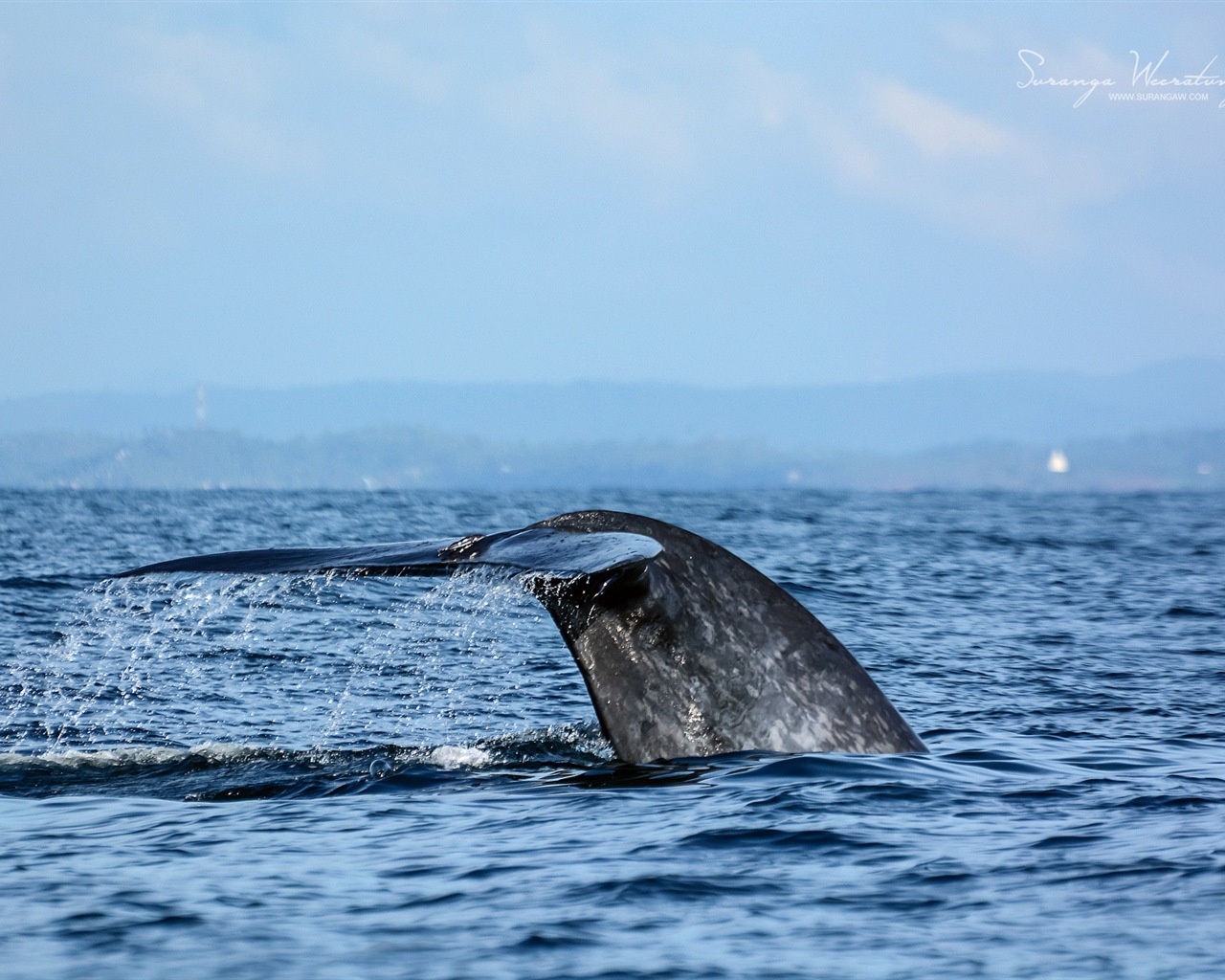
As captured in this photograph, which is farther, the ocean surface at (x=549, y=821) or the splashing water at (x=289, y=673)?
the splashing water at (x=289, y=673)

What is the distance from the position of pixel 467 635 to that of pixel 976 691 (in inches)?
265

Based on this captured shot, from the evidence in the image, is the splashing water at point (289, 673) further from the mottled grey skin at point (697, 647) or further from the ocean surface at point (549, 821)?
the mottled grey skin at point (697, 647)

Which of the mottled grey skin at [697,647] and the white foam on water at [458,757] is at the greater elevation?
the mottled grey skin at [697,647]

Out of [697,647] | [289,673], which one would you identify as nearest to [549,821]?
[697,647]

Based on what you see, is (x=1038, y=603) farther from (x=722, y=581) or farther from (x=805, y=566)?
(x=722, y=581)

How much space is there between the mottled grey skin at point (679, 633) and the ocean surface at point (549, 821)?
1.06 feet

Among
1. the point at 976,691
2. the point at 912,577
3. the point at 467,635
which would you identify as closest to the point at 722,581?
the point at 976,691

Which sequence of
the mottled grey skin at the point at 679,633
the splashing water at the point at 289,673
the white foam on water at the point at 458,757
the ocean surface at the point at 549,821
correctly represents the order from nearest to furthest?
the ocean surface at the point at 549,821 → the mottled grey skin at the point at 679,633 → the white foam on water at the point at 458,757 → the splashing water at the point at 289,673

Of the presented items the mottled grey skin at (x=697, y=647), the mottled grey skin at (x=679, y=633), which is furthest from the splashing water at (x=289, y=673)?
the mottled grey skin at (x=697, y=647)

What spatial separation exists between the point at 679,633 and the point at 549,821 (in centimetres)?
124

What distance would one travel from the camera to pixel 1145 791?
8086 mm

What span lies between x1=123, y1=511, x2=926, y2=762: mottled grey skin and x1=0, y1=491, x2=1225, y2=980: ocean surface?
1.06 ft

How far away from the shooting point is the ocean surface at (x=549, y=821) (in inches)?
215

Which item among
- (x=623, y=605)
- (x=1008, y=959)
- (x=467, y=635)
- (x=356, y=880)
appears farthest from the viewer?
(x=467, y=635)
